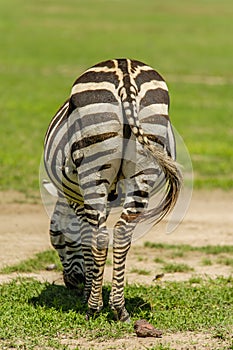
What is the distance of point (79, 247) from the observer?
6.86m

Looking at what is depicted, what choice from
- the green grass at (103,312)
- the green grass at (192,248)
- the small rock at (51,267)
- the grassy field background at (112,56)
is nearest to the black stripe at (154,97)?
the green grass at (103,312)

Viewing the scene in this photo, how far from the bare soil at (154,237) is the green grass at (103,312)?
0.19 m

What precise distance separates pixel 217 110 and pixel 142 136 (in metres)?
13.7

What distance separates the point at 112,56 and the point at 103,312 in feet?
73.6

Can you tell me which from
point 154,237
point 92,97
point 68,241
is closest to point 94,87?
point 92,97

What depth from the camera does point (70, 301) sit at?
6500mm

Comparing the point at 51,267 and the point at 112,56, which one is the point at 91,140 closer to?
the point at 51,267

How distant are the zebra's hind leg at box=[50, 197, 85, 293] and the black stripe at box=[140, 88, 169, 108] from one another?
1.47 meters

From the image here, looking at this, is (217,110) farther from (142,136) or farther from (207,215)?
(142,136)

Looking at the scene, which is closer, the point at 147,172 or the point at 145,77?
the point at 147,172

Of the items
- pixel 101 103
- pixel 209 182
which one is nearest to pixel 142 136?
pixel 101 103

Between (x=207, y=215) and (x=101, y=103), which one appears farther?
(x=207, y=215)

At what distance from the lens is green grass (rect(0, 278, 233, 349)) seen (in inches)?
216

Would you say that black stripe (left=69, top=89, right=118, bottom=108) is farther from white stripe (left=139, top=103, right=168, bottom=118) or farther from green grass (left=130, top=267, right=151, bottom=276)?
green grass (left=130, top=267, right=151, bottom=276)
